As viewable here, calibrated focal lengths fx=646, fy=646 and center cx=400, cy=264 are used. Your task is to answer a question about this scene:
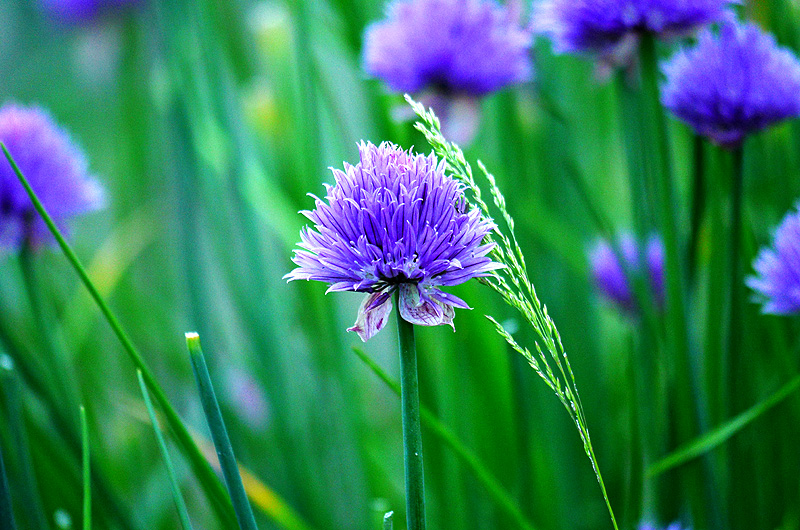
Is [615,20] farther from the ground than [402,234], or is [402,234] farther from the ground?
[615,20]

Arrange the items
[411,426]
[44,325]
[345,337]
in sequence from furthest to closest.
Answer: [345,337] < [44,325] < [411,426]

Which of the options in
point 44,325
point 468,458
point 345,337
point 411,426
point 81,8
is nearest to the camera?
point 411,426

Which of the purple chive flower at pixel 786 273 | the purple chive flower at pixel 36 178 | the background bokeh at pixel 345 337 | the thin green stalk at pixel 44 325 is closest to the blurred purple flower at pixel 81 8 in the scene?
the background bokeh at pixel 345 337

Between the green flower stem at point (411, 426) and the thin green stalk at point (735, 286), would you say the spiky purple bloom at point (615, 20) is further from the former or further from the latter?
the green flower stem at point (411, 426)

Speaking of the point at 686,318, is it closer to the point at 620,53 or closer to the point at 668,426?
the point at 668,426

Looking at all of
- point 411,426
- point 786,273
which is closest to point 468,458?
point 411,426

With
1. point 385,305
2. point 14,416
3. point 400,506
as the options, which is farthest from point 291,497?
point 385,305

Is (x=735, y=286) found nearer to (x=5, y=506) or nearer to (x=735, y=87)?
(x=735, y=87)
